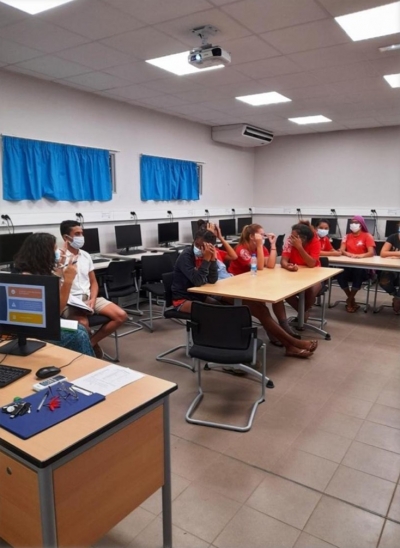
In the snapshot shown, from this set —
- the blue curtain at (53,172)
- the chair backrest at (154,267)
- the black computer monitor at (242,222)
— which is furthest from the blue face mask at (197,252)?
the black computer monitor at (242,222)

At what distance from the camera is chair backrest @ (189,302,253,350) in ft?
8.84

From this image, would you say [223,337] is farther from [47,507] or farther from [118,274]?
[118,274]

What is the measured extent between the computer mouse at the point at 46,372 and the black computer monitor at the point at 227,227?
19.4ft

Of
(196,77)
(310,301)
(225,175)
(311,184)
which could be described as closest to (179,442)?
(310,301)

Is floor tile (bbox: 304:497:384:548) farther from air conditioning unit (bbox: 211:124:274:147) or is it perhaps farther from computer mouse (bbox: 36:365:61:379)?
air conditioning unit (bbox: 211:124:274:147)

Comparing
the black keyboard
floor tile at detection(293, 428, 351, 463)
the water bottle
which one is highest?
the water bottle

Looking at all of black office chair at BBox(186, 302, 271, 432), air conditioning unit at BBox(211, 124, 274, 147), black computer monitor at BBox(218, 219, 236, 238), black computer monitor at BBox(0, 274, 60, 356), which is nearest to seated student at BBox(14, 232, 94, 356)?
black computer monitor at BBox(0, 274, 60, 356)

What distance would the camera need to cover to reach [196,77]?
4.41 meters

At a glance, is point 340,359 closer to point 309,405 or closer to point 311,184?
point 309,405

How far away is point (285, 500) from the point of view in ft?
6.62

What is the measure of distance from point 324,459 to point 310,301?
239 cm

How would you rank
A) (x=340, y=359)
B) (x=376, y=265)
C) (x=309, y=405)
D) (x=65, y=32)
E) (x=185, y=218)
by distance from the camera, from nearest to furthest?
(x=309, y=405), (x=65, y=32), (x=340, y=359), (x=376, y=265), (x=185, y=218)

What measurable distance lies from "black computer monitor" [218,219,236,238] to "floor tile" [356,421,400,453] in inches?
206

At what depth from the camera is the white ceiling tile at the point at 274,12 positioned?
9.01 feet
